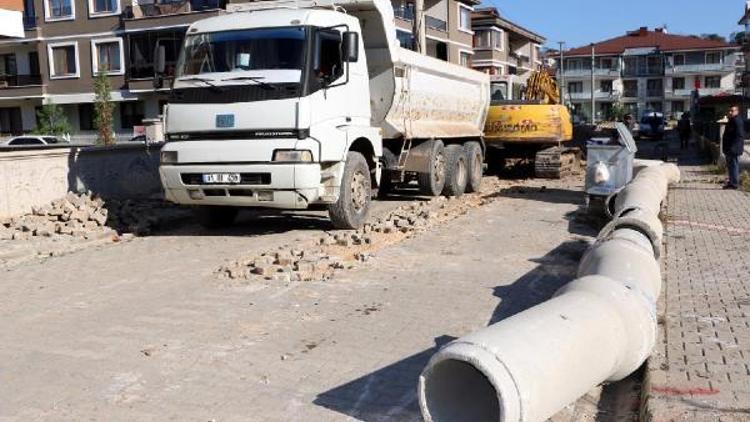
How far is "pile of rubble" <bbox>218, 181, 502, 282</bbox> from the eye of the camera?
811cm

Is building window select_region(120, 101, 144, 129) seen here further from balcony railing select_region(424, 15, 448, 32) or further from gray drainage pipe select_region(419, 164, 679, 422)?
gray drainage pipe select_region(419, 164, 679, 422)

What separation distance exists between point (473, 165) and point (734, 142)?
17.1 feet

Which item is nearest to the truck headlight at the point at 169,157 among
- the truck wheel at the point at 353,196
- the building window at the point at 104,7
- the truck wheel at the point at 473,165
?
the truck wheel at the point at 353,196

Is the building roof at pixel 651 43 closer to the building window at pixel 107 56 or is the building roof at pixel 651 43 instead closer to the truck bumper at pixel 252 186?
the building window at pixel 107 56

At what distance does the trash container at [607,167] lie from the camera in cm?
1151

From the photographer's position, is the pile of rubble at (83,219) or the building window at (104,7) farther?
the building window at (104,7)

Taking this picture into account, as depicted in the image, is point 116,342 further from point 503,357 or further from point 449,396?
point 503,357

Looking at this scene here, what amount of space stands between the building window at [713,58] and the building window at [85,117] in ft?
269

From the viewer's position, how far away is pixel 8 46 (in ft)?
165

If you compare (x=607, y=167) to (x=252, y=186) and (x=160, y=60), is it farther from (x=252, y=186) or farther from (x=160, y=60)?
(x=160, y=60)

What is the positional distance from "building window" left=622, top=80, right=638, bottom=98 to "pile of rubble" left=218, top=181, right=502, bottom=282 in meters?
103

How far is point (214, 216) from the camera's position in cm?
1163

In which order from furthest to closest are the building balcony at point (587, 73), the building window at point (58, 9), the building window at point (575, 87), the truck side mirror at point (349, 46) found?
1. the building window at point (575, 87)
2. the building balcony at point (587, 73)
3. the building window at point (58, 9)
4. the truck side mirror at point (349, 46)

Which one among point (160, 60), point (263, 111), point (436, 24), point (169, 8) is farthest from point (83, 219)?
point (436, 24)
